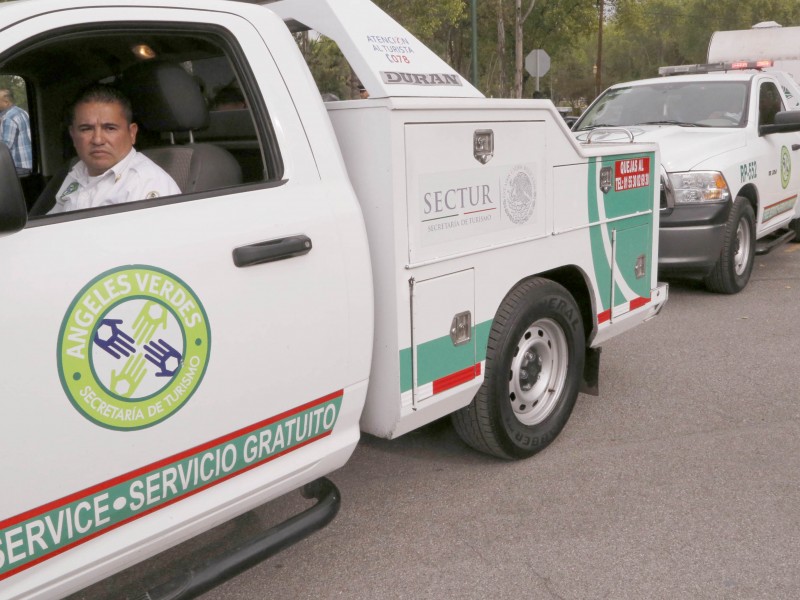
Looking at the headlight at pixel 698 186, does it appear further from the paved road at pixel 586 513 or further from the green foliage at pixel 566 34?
the green foliage at pixel 566 34

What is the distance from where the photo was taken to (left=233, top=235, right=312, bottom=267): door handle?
95.3 inches

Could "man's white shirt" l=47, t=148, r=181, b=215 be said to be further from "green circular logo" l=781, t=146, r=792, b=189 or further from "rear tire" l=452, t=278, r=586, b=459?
"green circular logo" l=781, t=146, r=792, b=189

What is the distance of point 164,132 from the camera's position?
2.82 metres

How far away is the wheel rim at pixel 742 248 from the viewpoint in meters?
7.28

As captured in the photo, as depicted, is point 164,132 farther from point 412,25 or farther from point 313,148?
point 412,25

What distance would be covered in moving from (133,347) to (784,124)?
264 inches

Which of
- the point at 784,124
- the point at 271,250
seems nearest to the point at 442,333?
the point at 271,250

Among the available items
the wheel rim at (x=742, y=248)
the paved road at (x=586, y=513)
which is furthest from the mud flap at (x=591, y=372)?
the wheel rim at (x=742, y=248)

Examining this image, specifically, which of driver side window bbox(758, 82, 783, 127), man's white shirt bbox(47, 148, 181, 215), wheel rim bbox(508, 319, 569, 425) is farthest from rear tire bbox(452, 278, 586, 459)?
driver side window bbox(758, 82, 783, 127)

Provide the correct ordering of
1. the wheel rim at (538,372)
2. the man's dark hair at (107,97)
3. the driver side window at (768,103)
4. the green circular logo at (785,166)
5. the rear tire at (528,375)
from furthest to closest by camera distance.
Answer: the green circular logo at (785,166), the driver side window at (768,103), the wheel rim at (538,372), the rear tire at (528,375), the man's dark hair at (107,97)

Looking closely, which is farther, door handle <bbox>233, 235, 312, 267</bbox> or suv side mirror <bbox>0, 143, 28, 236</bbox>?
door handle <bbox>233, 235, 312, 267</bbox>

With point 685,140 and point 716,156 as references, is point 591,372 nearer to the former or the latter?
point 716,156

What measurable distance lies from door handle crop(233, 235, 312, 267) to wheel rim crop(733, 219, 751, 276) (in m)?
5.63

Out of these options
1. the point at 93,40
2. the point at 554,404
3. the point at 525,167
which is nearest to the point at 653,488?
the point at 554,404
